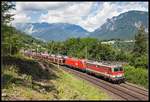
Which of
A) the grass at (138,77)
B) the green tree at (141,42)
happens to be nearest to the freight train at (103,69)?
the grass at (138,77)

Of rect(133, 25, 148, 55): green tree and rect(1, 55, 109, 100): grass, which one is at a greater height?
rect(133, 25, 148, 55): green tree

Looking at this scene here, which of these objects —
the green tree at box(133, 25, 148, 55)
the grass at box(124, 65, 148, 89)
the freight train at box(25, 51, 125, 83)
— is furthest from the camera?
the green tree at box(133, 25, 148, 55)

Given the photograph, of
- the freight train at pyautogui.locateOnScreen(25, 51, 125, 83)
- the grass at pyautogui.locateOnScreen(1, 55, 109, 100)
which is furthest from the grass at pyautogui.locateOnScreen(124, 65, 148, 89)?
the grass at pyautogui.locateOnScreen(1, 55, 109, 100)

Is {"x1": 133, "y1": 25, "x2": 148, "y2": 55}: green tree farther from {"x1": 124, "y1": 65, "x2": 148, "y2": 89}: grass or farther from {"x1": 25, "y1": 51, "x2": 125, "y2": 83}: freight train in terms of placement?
{"x1": 124, "y1": 65, "x2": 148, "y2": 89}: grass

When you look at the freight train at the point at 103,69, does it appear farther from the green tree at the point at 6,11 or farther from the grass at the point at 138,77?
the green tree at the point at 6,11

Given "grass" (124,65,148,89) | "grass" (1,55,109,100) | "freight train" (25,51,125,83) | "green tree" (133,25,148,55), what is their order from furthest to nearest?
"green tree" (133,25,148,55)
"freight train" (25,51,125,83)
"grass" (124,65,148,89)
"grass" (1,55,109,100)

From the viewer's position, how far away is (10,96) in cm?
3041

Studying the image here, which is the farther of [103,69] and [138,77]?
[103,69]

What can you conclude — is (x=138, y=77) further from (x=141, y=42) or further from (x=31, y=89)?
(x=141, y=42)

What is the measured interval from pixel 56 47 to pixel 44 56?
2222 inches

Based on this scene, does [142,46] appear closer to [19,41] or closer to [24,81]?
[19,41]

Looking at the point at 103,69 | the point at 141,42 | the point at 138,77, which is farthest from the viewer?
the point at 141,42

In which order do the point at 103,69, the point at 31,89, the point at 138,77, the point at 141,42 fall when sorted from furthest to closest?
the point at 141,42 → the point at 103,69 → the point at 138,77 → the point at 31,89

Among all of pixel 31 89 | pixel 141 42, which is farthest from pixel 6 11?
pixel 141 42
